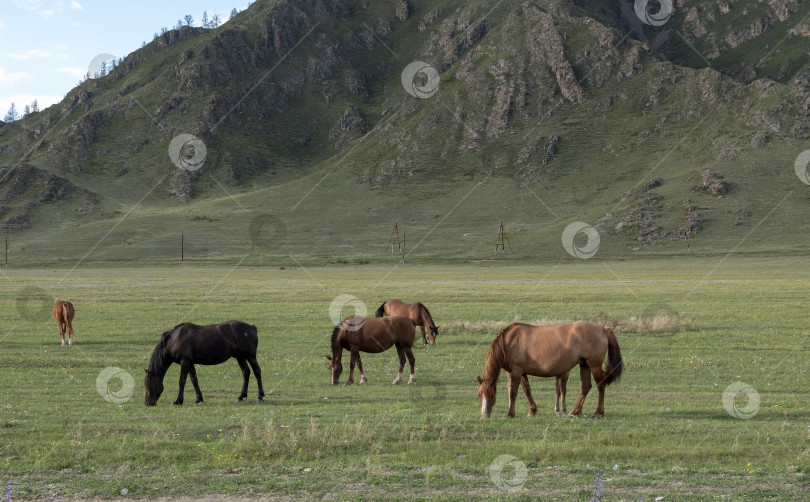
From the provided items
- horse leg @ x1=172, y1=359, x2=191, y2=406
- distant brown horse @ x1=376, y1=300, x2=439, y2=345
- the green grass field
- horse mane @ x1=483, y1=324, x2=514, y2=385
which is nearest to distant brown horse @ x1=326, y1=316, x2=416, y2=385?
the green grass field

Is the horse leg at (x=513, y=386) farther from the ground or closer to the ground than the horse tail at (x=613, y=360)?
closer to the ground

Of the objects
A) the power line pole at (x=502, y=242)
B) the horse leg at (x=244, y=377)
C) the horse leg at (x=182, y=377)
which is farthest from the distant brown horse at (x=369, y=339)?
the power line pole at (x=502, y=242)

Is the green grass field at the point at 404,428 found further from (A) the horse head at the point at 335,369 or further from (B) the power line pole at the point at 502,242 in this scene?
(B) the power line pole at the point at 502,242

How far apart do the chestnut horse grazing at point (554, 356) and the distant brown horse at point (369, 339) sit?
225 inches

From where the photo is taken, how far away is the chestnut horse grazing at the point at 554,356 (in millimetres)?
15695

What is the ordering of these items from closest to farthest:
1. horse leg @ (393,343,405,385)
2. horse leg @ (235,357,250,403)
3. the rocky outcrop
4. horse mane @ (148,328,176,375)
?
horse mane @ (148,328,176,375) < horse leg @ (235,357,250,403) < horse leg @ (393,343,405,385) < the rocky outcrop

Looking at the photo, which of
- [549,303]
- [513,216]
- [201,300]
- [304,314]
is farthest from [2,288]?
[513,216]

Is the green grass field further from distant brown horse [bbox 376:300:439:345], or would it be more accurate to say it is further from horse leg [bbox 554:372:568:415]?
distant brown horse [bbox 376:300:439:345]

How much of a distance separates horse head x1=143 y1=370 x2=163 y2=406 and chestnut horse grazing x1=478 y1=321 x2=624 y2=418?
8.31m

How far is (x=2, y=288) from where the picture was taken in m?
71.2

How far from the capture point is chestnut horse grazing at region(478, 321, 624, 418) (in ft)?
51.5

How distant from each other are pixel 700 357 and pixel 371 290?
41.6 meters

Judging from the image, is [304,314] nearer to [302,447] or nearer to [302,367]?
[302,367]

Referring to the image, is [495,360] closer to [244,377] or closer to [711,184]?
[244,377]
